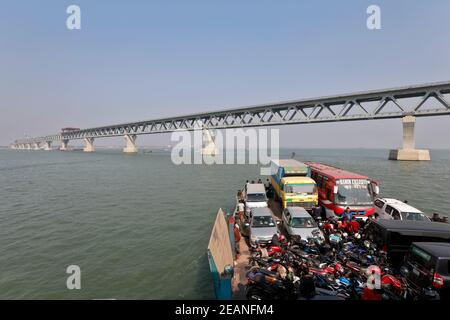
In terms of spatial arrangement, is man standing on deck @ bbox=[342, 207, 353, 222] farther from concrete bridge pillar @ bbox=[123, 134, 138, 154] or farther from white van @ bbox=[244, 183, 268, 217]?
concrete bridge pillar @ bbox=[123, 134, 138, 154]

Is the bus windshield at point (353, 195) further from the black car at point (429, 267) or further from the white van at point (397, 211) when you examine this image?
the black car at point (429, 267)

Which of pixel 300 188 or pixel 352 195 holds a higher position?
pixel 300 188

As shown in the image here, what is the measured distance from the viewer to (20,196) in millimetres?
26031

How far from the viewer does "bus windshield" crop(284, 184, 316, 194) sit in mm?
14953

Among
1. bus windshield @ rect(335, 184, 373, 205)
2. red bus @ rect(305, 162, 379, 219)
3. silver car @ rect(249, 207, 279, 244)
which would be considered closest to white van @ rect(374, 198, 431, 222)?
red bus @ rect(305, 162, 379, 219)

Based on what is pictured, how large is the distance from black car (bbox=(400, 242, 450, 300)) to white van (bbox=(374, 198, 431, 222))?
18.4ft

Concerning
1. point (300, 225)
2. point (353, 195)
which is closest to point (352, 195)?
point (353, 195)

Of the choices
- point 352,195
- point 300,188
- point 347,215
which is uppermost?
point 300,188

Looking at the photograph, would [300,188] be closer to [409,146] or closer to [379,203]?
[379,203]

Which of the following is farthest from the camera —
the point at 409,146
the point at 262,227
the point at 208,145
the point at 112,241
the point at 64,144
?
the point at 64,144

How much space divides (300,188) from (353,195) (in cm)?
296

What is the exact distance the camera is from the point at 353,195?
13750mm

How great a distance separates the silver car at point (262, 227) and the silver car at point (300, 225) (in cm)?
83
